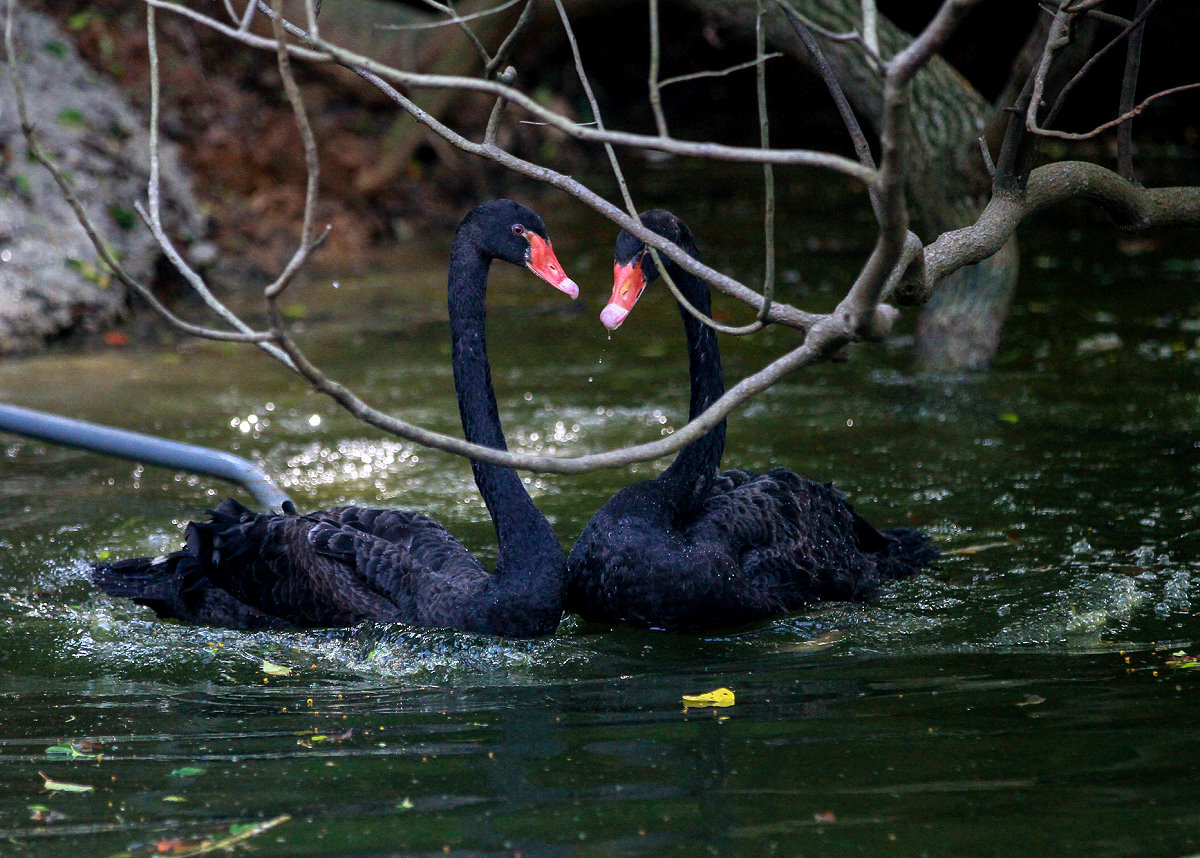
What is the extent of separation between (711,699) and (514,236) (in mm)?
1521

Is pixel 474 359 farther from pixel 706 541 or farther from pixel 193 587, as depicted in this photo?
pixel 193 587

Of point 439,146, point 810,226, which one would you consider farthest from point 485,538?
point 439,146

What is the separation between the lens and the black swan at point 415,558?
3902 mm

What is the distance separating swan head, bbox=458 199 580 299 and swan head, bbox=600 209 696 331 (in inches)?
→ 6.8

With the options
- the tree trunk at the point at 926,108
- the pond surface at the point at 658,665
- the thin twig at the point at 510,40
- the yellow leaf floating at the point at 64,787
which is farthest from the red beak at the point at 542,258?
the tree trunk at the point at 926,108

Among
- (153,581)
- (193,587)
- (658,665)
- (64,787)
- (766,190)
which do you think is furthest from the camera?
(153,581)

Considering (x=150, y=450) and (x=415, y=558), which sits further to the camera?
(x=150, y=450)

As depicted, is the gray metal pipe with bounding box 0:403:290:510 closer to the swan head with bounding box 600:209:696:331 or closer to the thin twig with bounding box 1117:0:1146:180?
the swan head with bounding box 600:209:696:331

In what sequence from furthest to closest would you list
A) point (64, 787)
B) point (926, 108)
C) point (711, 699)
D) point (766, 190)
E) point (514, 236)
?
point (926, 108) < point (514, 236) < point (711, 699) < point (766, 190) < point (64, 787)

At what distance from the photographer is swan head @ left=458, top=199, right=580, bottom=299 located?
411 cm

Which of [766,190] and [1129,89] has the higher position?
[1129,89]

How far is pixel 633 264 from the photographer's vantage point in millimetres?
4027

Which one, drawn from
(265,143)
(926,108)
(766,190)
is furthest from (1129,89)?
(265,143)

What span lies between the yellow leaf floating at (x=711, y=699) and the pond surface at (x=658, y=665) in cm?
6
